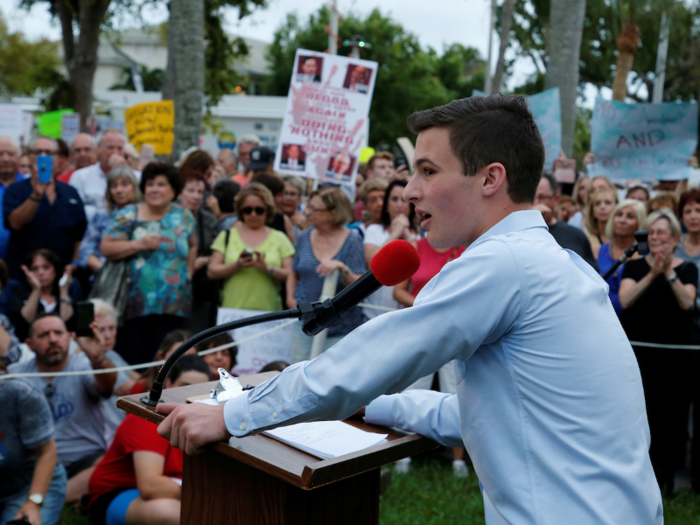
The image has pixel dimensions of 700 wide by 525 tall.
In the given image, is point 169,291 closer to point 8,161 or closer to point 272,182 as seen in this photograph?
point 272,182

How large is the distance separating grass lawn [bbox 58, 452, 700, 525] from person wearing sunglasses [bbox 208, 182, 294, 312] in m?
1.75

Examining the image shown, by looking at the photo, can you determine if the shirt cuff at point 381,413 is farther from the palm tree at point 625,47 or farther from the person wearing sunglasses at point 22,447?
the palm tree at point 625,47

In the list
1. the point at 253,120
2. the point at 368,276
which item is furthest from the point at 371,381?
the point at 253,120

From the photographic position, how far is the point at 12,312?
18.6ft

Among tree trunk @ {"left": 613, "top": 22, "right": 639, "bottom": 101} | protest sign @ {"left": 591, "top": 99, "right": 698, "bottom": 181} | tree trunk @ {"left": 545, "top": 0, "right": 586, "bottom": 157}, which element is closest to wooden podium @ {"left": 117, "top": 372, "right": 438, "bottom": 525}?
protest sign @ {"left": 591, "top": 99, "right": 698, "bottom": 181}

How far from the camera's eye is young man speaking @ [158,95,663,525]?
1629mm

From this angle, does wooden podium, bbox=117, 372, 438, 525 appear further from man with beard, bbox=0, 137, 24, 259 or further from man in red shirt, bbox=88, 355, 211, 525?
man with beard, bbox=0, 137, 24, 259

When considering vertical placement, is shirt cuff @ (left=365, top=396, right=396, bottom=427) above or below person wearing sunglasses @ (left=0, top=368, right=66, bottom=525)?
above

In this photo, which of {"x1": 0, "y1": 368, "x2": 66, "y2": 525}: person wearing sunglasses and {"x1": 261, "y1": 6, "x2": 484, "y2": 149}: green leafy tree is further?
{"x1": 261, "y1": 6, "x2": 484, "y2": 149}: green leafy tree

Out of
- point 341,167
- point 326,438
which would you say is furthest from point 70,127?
point 326,438

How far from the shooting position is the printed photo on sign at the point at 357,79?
7.61 metres

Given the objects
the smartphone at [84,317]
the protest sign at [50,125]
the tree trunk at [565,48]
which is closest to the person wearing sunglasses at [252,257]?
the smartphone at [84,317]

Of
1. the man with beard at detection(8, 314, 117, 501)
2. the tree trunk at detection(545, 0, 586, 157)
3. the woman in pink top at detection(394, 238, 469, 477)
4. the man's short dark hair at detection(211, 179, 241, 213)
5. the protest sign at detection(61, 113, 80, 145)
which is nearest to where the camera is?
the man with beard at detection(8, 314, 117, 501)

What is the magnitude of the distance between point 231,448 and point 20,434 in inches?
112
